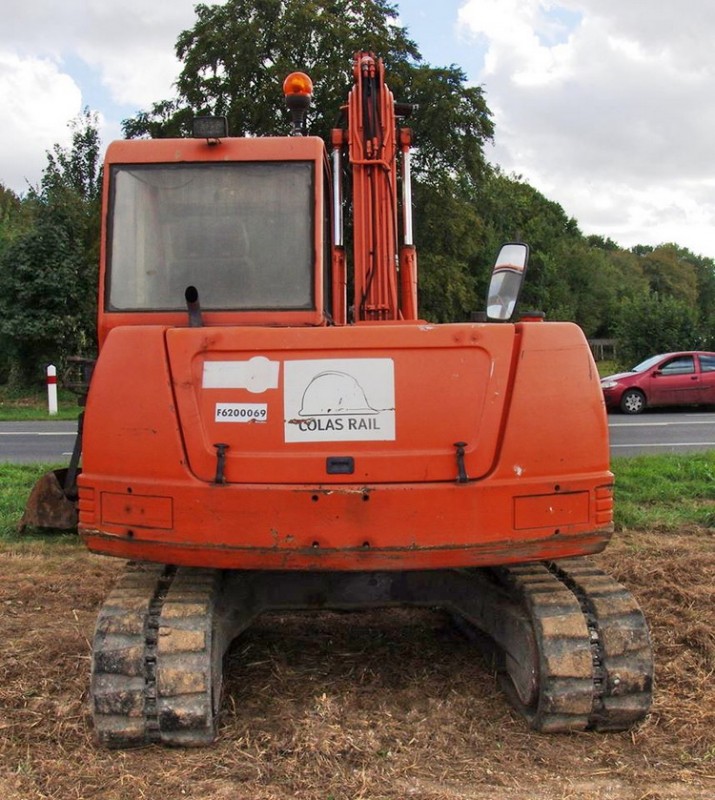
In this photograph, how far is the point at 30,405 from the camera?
20.9 metres

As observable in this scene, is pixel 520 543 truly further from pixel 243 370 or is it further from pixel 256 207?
pixel 256 207

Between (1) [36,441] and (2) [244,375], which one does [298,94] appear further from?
(1) [36,441]

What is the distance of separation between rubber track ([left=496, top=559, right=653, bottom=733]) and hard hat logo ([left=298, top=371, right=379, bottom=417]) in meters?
1.16

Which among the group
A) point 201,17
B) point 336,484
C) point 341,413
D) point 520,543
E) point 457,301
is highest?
point 201,17

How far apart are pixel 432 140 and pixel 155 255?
20.6 meters

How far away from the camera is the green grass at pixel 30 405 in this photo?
18281mm

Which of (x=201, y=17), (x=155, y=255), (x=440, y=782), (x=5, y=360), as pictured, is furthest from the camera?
(x=201, y=17)

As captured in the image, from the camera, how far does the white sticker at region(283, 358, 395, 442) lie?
349 cm

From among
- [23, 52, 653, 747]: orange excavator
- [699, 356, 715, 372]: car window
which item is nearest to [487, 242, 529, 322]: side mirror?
[23, 52, 653, 747]: orange excavator

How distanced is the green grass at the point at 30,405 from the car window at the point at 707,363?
1275cm

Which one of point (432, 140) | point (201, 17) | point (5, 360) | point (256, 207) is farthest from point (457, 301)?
point (256, 207)

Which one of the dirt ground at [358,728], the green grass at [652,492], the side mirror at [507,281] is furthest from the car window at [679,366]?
the side mirror at [507,281]

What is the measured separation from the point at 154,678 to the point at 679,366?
17.6m

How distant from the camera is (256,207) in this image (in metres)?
4.43
